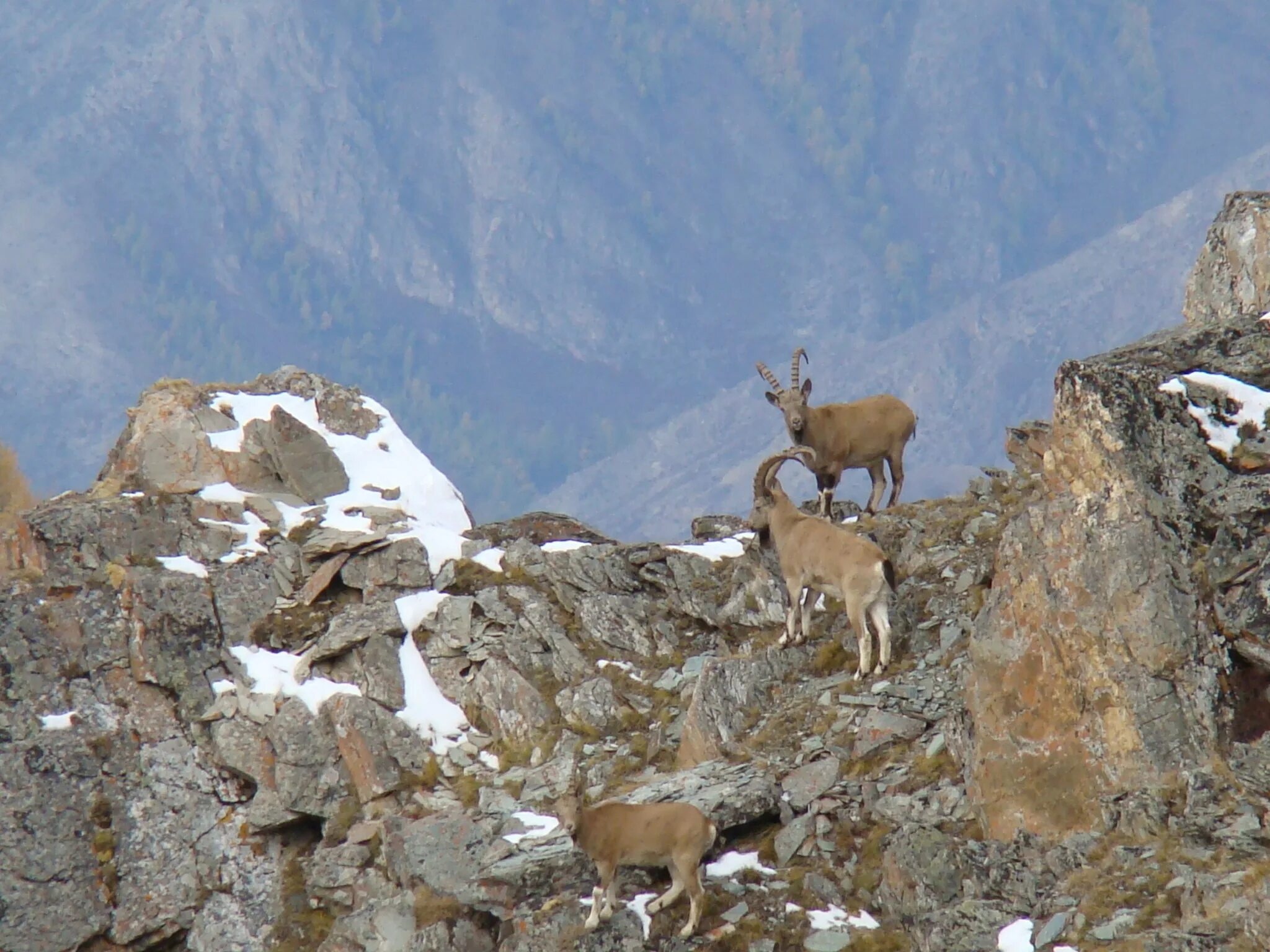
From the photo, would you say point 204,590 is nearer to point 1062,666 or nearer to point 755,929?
point 755,929

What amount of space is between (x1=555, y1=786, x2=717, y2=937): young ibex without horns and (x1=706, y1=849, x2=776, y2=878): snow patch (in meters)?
0.79

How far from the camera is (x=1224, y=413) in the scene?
18219 mm

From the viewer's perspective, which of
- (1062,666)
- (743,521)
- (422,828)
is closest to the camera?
(1062,666)

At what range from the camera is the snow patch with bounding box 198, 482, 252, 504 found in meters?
27.6

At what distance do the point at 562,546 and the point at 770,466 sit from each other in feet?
17.1

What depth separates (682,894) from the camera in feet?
57.8

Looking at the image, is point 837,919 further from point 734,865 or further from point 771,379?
point 771,379

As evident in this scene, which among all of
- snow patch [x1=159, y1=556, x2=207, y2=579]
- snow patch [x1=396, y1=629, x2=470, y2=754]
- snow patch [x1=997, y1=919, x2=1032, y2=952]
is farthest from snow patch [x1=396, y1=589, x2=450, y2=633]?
snow patch [x1=997, y1=919, x2=1032, y2=952]

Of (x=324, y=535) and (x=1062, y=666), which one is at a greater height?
(x=324, y=535)

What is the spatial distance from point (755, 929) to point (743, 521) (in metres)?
11.4

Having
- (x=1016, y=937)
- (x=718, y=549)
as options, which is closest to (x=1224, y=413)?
(x=1016, y=937)

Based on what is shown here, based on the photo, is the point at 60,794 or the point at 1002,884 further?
the point at 60,794

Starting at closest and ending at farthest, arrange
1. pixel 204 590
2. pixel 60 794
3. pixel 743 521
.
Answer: pixel 60 794 → pixel 204 590 → pixel 743 521

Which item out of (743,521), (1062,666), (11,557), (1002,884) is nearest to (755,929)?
(1002,884)
